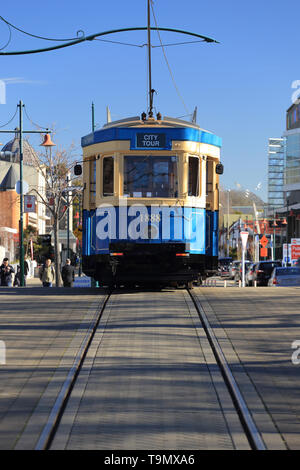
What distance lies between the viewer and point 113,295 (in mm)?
18500

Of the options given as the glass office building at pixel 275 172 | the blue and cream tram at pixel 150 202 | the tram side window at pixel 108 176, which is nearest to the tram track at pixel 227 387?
the blue and cream tram at pixel 150 202

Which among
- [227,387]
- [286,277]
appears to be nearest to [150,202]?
[227,387]

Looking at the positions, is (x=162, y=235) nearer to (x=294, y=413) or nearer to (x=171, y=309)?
(x=171, y=309)

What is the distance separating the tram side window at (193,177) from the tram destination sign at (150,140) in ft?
2.61

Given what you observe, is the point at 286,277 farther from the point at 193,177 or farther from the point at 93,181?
the point at 93,181

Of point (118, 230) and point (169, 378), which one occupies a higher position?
point (118, 230)

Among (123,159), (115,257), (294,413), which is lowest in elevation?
(294,413)

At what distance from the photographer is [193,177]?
1902cm

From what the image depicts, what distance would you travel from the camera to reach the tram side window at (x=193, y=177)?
18953 millimetres

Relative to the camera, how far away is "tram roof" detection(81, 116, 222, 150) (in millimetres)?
18734
